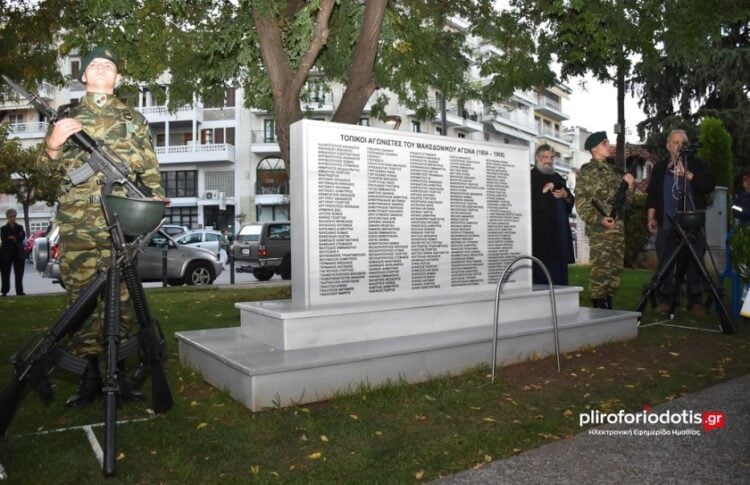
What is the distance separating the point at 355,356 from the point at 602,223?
4.31m

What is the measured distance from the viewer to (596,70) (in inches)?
453

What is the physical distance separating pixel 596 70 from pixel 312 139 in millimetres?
7902

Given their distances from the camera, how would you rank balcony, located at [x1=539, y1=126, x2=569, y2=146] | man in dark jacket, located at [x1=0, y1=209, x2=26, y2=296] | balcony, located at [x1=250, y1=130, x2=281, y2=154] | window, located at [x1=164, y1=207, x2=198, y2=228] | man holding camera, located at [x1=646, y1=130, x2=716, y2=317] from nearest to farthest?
man holding camera, located at [x1=646, y1=130, x2=716, y2=317] → man in dark jacket, located at [x1=0, y1=209, x2=26, y2=296] → balcony, located at [x1=250, y1=130, x2=281, y2=154] → window, located at [x1=164, y1=207, x2=198, y2=228] → balcony, located at [x1=539, y1=126, x2=569, y2=146]

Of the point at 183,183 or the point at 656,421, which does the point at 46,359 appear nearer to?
the point at 656,421

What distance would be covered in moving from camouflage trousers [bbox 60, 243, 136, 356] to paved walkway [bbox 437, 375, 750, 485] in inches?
96.1

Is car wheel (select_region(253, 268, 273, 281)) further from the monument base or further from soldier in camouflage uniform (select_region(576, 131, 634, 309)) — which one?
the monument base

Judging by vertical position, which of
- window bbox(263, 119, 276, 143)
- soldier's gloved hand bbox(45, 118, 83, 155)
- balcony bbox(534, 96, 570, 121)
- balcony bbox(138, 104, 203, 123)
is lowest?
soldier's gloved hand bbox(45, 118, 83, 155)

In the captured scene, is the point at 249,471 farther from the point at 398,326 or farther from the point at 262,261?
the point at 262,261

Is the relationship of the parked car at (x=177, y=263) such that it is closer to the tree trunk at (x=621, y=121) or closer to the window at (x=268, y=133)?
the tree trunk at (x=621, y=121)

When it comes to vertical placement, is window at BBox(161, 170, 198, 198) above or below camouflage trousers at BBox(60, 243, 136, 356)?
above

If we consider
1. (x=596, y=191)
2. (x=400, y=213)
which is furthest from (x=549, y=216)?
(x=400, y=213)

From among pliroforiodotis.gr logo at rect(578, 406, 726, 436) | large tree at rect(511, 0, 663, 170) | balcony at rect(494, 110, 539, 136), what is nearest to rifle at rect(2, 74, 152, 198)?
pliroforiodotis.gr logo at rect(578, 406, 726, 436)

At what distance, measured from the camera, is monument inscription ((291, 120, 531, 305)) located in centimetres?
539

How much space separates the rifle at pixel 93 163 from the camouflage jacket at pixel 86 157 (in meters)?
0.28
